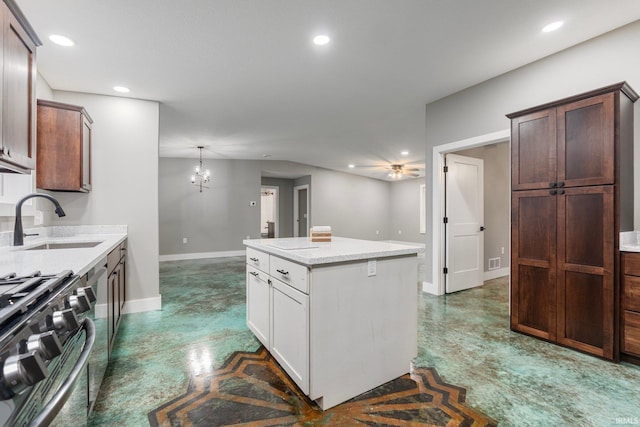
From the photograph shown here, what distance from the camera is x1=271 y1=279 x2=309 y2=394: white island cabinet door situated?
1.67m

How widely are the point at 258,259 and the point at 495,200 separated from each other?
13.6ft

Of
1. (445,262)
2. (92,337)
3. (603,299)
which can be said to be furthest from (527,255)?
(92,337)

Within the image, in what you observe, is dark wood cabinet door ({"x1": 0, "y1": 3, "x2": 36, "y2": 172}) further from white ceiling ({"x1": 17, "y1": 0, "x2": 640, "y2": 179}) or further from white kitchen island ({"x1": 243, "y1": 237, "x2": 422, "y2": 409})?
white kitchen island ({"x1": 243, "y1": 237, "x2": 422, "y2": 409})

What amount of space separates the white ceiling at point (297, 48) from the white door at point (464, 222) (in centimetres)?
106

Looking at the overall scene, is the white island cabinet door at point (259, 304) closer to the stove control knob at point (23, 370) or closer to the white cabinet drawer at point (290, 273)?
the white cabinet drawer at point (290, 273)

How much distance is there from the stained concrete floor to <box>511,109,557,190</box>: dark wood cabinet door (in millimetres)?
1370

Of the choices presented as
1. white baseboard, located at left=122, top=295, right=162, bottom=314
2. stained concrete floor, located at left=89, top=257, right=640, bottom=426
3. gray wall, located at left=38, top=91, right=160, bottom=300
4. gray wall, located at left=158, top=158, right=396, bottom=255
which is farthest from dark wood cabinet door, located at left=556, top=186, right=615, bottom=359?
gray wall, located at left=158, top=158, right=396, bottom=255

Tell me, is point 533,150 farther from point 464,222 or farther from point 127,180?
point 127,180

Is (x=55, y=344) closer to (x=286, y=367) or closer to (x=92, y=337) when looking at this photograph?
(x=92, y=337)

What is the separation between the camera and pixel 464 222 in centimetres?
418

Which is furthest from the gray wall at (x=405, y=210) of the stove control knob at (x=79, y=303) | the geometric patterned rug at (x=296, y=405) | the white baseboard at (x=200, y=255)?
the stove control knob at (x=79, y=303)

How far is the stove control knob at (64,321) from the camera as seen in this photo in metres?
0.80

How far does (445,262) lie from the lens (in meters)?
3.95

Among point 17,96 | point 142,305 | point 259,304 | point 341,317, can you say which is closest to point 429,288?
point 259,304
